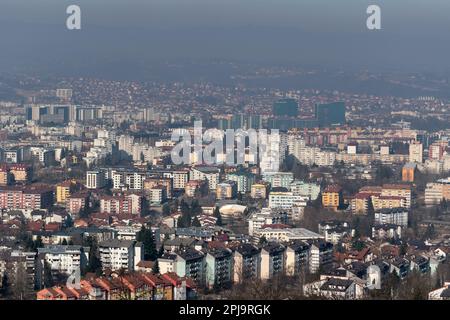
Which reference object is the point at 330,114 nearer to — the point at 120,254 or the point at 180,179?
the point at 180,179

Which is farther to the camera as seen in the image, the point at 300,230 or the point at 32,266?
the point at 300,230

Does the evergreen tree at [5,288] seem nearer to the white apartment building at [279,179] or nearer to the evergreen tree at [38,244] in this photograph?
the evergreen tree at [38,244]

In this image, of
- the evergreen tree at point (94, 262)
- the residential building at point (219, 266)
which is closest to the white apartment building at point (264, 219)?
the evergreen tree at point (94, 262)

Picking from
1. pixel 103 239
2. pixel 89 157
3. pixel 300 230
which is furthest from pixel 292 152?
pixel 103 239

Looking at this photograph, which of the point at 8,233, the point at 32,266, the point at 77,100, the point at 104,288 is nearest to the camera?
the point at 104,288

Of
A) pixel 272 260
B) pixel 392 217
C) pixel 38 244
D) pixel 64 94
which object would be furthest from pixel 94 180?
pixel 64 94

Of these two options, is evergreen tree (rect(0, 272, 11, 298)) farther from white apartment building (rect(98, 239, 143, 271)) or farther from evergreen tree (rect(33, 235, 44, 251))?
evergreen tree (rect(33, 235, 44, 251))

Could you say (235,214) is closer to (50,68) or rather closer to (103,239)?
(103,239)
